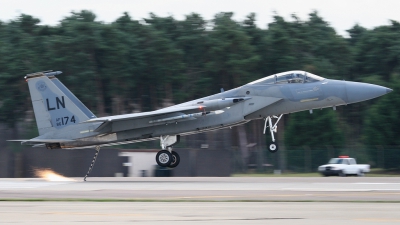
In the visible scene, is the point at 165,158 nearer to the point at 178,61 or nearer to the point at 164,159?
the point at 164,159

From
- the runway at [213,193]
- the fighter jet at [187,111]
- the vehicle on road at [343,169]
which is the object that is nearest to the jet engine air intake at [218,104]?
the fighter jet at [187,111]

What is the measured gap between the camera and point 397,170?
126ft

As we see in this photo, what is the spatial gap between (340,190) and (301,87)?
19.9ft

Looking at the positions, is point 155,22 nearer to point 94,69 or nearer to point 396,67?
point 94,69

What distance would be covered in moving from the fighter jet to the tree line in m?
23.3

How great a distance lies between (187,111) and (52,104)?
18.5 feet

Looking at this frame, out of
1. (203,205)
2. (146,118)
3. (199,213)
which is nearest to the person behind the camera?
(199,213)

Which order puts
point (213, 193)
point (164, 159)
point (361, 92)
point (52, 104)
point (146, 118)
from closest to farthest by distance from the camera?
point (213, 193) < point (361, 92) < point (164, 159) < point (146, 118) < point (52, 104)

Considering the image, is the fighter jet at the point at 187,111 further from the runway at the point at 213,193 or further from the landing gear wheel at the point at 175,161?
the runway at the point at 213,193

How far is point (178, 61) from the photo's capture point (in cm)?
5091

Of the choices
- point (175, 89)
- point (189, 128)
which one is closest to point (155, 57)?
point (175, 89)

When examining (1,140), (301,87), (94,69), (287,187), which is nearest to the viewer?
(287,187)

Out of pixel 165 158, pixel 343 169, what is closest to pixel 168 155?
pixel 165 158

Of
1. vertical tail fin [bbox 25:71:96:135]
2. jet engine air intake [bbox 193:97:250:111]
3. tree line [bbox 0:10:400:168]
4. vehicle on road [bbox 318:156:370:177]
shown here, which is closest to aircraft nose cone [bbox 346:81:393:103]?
jet engine air intake [bbox 193:97:250:111]
